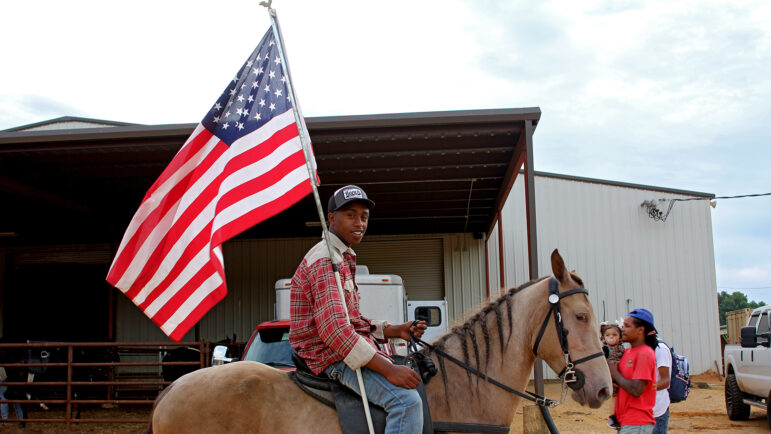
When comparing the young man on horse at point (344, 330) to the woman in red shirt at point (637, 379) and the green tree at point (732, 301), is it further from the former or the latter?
the green tree at point (732, 301)

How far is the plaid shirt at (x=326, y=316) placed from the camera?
3.27m

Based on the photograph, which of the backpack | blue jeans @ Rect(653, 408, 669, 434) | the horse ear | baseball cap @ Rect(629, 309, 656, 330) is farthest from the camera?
the backpack

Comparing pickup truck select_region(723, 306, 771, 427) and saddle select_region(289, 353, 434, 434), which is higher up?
saddle select_region(289, 353, 434, 434)

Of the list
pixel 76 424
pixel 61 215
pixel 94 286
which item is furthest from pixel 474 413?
pixel 94 286

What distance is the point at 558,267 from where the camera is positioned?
149 inches

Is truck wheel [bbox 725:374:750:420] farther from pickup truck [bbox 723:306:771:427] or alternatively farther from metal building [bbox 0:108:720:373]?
metal building [bbox 0:108:720:373]

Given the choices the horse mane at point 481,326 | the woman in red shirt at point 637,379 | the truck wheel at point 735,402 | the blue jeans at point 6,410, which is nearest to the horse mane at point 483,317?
the horse mane at point 481,326

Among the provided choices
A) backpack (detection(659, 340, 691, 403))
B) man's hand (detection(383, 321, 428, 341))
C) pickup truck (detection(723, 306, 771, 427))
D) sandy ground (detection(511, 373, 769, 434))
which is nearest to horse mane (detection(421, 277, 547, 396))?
man's hand (detection(383, 321, 428, 341))

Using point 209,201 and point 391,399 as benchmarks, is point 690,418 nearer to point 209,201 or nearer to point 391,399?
point 391,399

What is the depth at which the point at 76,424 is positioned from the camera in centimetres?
1174

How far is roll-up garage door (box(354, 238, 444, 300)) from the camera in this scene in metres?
18.3

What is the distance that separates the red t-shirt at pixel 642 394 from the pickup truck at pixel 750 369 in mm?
5922

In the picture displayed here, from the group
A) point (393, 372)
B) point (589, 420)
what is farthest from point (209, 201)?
point (589, 420)

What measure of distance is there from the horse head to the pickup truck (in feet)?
23.9
